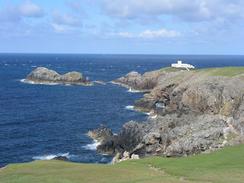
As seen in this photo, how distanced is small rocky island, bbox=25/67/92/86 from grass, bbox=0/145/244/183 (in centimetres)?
12511

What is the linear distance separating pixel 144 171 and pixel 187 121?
31.8 metres

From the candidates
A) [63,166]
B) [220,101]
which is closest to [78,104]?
[220,101]

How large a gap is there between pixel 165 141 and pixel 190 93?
27589mm

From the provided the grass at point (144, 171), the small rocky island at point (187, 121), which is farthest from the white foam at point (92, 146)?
the grass at point (144, 171)

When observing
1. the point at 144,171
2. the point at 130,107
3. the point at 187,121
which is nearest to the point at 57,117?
the point at 130,107

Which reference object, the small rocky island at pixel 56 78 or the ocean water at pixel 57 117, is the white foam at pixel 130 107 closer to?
the ocean water at pixel 57 117

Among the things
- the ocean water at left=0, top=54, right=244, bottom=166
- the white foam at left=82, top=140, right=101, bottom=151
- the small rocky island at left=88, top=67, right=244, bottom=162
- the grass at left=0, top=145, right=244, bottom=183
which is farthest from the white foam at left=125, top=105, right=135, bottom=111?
the grass at left=0, top=145, right=244, bottom=183

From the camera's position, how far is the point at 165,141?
2202 inches

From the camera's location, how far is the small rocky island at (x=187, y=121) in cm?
5138

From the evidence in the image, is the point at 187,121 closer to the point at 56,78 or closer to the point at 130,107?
the point at 130,107

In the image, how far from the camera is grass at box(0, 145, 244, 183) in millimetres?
28594

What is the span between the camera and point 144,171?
105 feet

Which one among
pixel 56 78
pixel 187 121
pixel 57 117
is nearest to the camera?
pixel 187 121

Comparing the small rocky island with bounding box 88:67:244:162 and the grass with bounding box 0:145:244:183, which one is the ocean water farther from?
the grass with bounding box 0:145:244:183
